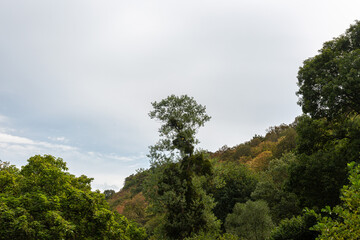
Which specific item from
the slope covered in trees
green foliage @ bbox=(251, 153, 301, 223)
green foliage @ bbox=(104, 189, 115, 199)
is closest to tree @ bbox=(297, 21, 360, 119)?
the slope covered in trees

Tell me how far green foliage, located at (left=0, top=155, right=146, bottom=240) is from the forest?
0.16ft

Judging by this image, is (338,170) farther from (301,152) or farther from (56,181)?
(56,181)

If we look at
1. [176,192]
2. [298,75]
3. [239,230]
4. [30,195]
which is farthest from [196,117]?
[30,195]

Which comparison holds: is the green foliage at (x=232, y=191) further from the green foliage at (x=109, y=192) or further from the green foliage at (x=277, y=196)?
the green foliage at (x=109, y=192)

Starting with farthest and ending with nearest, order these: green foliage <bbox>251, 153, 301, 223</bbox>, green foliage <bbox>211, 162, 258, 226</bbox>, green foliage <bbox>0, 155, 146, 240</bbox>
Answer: green foliage <bbox>211, 162, 258, 226</bbox> → green foliage <bbox>251, 153, 301, 223</bbox> → green foliage <bbox>0, 155, 146, 240</bbox>

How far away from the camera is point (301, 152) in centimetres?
1852

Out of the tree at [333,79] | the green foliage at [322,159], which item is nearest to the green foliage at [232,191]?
the green foliage at [322,159]

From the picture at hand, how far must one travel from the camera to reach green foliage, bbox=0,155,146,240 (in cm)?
1064

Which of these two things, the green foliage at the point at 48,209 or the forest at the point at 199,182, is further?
the forest at the point at 199,182

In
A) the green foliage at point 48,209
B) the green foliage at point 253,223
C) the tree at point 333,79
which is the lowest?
the green foliage at point 253,223

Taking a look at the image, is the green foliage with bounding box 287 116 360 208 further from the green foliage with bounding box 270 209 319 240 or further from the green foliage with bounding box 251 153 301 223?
the green foliage with bounding box 251 153 301 223

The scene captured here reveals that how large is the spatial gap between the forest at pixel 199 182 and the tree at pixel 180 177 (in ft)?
0.31

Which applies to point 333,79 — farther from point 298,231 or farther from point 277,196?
point 277,196

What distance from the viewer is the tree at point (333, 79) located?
48.6 ft
